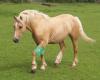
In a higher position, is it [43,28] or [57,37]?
[43,28]

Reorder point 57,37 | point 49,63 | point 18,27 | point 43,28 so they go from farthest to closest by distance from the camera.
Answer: point 49,63, point 57,37, point 43,28, point 18,27

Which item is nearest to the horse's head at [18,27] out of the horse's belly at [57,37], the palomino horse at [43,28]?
the palomino horse at [43,28]

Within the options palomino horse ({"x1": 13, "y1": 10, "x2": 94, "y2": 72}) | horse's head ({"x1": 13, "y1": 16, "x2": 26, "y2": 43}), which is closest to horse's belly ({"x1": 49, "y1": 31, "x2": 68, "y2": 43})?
palomino horse ({"x1": 13, "y1": 10, "x2": 94, "y2": 72})

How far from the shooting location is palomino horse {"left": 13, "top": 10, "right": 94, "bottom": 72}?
1042cm

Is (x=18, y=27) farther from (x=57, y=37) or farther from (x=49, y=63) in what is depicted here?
(x=49, y=63)

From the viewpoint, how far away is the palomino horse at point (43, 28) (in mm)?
10422

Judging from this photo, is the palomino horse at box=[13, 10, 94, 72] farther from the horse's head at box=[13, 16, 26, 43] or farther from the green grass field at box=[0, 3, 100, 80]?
the green grass field at box=[0, 3, 100, 80]

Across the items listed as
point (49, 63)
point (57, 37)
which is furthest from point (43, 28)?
point (49, 63)

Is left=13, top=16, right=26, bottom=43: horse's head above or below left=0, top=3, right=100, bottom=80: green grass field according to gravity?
above

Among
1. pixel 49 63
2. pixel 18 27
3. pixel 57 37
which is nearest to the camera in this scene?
pixel 18 27

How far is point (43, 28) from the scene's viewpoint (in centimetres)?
1070

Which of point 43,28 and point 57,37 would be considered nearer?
point 43,28

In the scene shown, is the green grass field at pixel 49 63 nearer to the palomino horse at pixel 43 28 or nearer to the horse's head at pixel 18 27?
the palomino horse at pixel 43 28

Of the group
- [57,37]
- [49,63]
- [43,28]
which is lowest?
[49,63]
